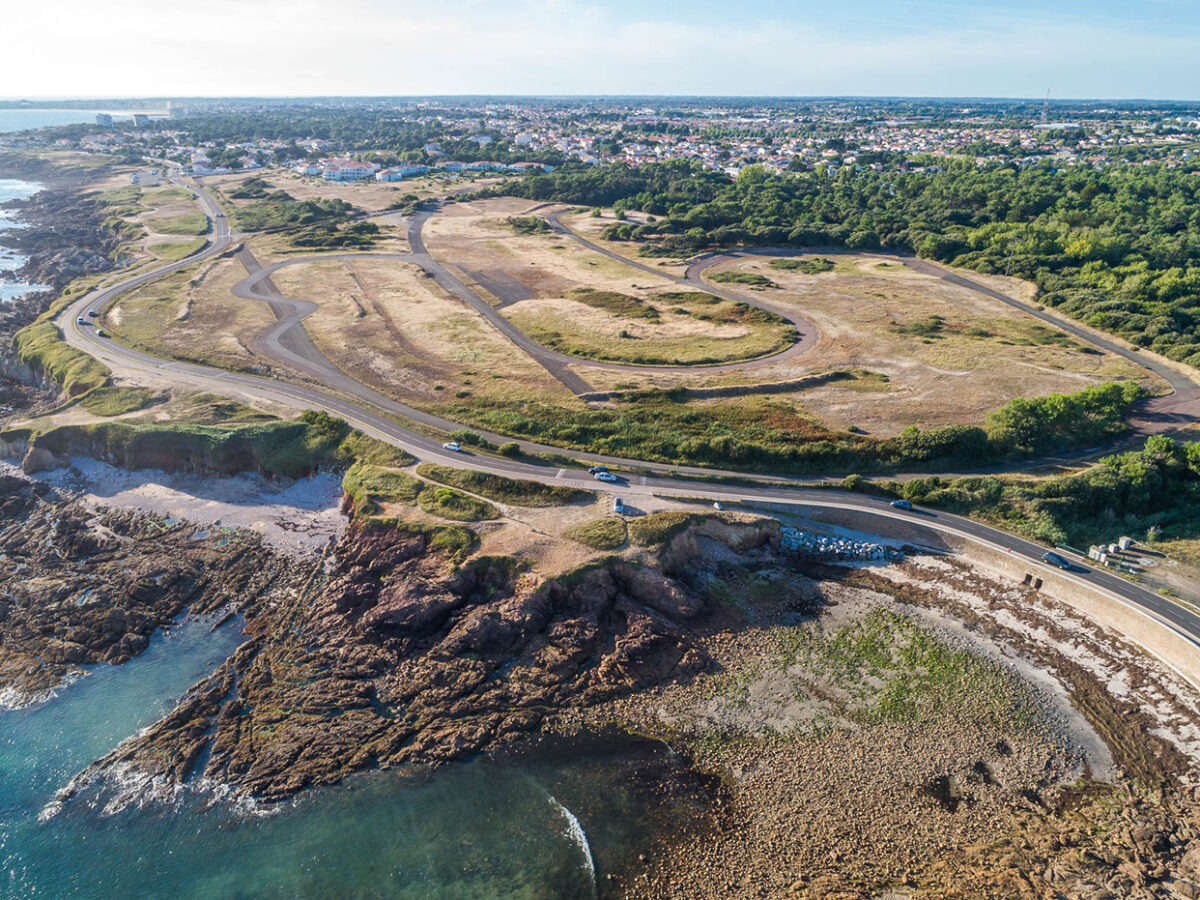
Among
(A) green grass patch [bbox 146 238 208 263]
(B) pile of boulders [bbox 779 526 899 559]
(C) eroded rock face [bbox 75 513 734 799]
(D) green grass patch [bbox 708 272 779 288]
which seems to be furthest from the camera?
(A) green grass patch [bbox 146 238 208 263]

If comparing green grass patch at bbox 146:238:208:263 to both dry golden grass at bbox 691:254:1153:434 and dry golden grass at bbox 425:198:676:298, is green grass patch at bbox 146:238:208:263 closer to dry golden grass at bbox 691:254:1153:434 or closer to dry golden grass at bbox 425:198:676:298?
dry golden grass at bbox 425:198:676:298

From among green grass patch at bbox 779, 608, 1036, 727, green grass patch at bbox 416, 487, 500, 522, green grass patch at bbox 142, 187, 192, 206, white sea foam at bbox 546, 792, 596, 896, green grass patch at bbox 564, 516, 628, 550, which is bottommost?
white sea foam at bbox 546, 792, 596, 896

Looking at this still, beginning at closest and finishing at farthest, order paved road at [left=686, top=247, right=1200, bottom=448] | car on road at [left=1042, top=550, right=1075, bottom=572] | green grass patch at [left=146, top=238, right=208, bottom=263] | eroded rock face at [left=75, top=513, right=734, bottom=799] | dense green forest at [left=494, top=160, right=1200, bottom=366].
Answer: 1. eroded rock face at [left=75, top=513, right=734, bottom=799]
2. car on road at [left=1042, top=550, right=1075, bottom=572]
3. paved road at [left=686, top=247, right=1200, bottom=448]
4. dense green forest at [left=494, top=160, right=1200, bottom=366]
5. green grass patch at [left=146, top=238, right=208, bottom=263]

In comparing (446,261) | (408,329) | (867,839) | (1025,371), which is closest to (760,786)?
(867,839)

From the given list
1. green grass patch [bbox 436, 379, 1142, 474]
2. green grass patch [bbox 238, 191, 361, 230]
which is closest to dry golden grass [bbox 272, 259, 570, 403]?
green grass patch [bbox 436, 379, 1142, 474]

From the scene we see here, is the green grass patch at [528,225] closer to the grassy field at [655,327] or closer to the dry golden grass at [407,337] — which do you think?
the dry golden grass at [407,337]

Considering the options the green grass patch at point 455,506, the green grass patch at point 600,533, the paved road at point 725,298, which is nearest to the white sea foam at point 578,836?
the green grass patch at point 600,533

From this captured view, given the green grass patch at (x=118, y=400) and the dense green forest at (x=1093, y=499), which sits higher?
the green grass patch at (x=118, y=400)
